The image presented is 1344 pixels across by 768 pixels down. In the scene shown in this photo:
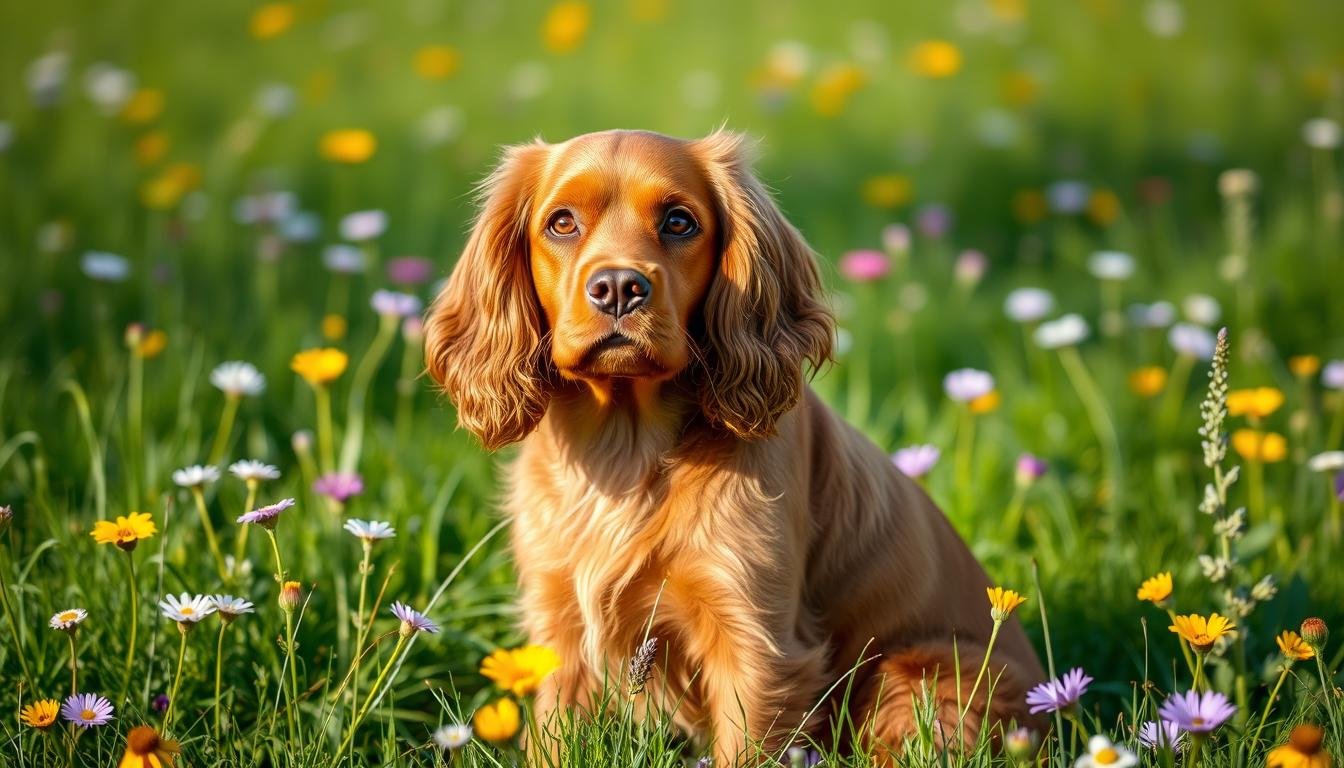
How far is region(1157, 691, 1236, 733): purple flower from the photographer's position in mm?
1904

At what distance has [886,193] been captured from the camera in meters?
5.44

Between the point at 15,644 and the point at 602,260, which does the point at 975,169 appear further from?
the point at 15,644

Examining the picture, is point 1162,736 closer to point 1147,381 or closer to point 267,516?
point 267,516

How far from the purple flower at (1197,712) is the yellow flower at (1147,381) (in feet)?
7.35

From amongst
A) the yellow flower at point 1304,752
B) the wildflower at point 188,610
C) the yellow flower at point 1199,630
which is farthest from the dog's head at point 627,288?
the yellow flower at point 1304,752

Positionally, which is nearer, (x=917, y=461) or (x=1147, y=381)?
(x=917, y=461)

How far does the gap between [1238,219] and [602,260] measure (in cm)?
289

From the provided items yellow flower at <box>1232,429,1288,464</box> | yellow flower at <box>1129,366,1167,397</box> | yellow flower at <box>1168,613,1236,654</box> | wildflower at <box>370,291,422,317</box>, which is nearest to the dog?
yellow flower at <box>1168,613,1236,654</box>

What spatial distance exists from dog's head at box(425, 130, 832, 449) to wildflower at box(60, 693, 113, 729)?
3.03 feet

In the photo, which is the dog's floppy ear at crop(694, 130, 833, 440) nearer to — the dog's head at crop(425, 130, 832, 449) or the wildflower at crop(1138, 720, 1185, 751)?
the dog's head at crop(425, 130, 832, 449)

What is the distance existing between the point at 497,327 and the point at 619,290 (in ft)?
1.58

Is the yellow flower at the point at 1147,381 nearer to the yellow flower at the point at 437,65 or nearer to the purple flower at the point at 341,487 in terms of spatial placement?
the purple flower at the point at 341,487

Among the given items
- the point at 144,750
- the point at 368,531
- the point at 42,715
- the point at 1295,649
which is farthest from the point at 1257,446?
the point at 42,715

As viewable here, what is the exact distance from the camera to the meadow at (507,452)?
8.09ft
